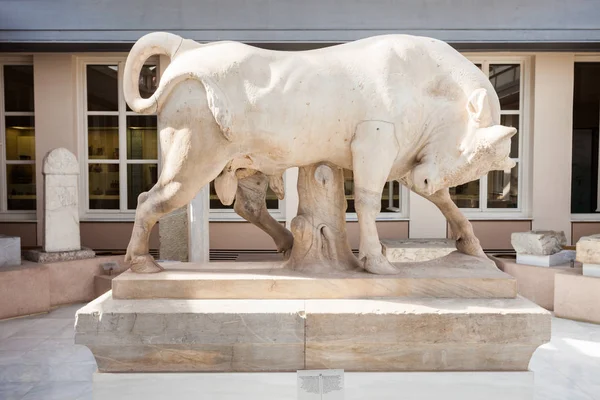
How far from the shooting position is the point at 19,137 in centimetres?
755

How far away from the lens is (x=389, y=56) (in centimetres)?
294

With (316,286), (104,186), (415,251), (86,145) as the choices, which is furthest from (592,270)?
(86,145)

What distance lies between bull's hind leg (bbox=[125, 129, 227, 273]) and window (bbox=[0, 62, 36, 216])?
5.35 m

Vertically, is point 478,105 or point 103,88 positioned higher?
point 103,88

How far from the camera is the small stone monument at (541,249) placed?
18.2ft

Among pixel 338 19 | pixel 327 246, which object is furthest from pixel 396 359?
pixel 338 19

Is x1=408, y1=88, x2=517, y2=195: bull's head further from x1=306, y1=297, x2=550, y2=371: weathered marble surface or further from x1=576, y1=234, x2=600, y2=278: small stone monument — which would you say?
x1=576, y1=234, x2=600, y2=278: small stone monument

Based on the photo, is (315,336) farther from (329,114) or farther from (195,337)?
(329,114)

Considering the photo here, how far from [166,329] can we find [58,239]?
154 inches

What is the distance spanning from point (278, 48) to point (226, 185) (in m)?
3.91

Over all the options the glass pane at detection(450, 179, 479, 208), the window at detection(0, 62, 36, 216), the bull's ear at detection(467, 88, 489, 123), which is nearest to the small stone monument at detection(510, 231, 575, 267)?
the glass pane at detection(450, 179, 479, 208)

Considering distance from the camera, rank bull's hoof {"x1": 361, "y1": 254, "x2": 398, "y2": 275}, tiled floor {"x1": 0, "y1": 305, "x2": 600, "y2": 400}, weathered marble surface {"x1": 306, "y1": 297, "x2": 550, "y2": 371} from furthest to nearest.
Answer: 1. tiled floor {"x1": 0, "y1": 305, "x2": 600, "y2": 400}
2. bull's hoof {"x1": 361, "y1": 254, "x2": 398, "y2": 275}
3. weathered marble surface {"x1": 306, "y1": 297, "x2": 550, "y2": 371}

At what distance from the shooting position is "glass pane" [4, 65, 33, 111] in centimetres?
749

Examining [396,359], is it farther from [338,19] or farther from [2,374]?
[338,19]
